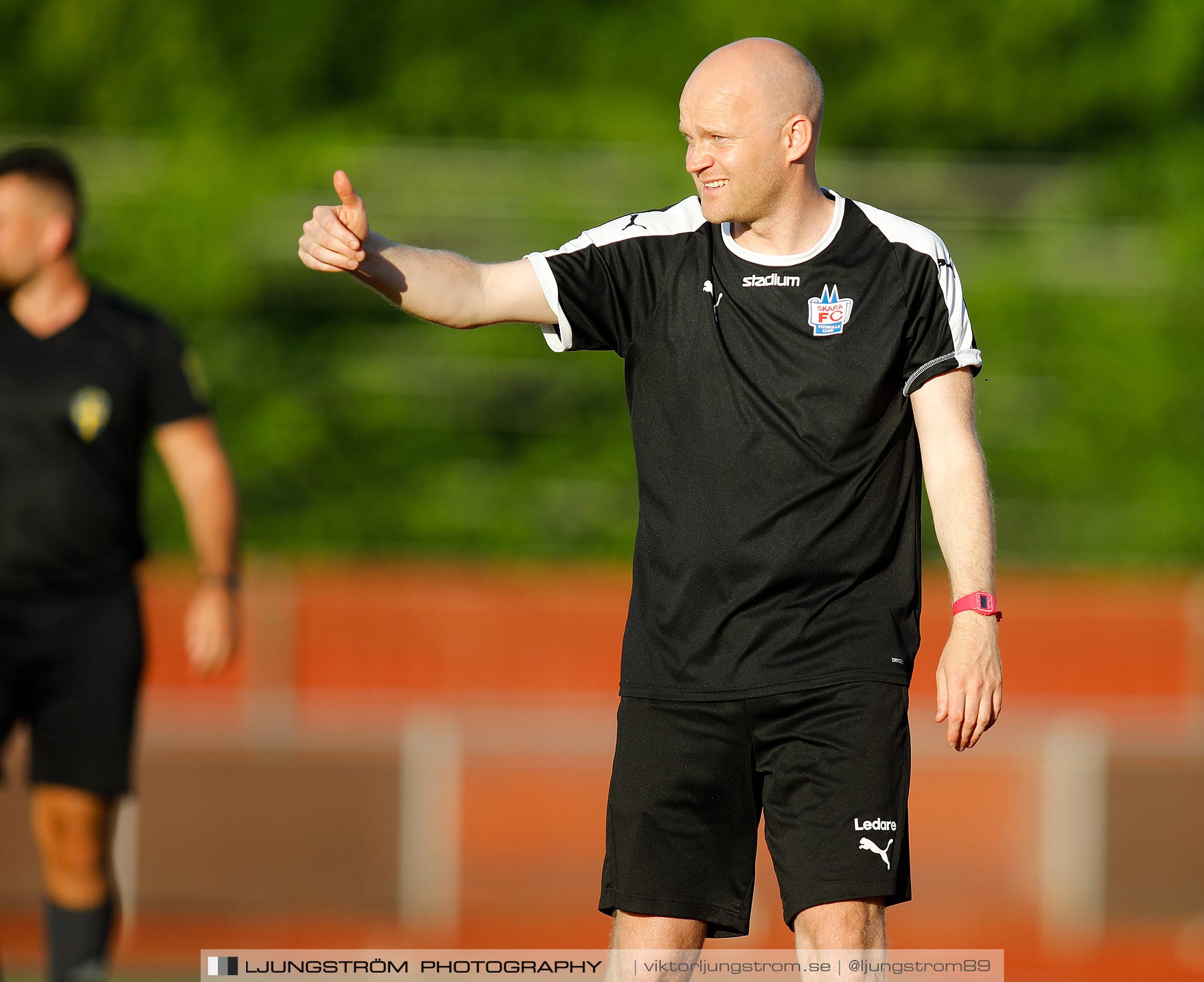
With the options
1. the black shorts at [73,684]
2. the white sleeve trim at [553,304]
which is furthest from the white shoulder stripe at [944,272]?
the black shorts at [73,684]

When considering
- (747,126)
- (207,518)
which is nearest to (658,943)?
(747,126)

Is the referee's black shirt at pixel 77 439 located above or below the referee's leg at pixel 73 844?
above

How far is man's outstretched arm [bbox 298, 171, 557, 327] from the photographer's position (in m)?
3.74

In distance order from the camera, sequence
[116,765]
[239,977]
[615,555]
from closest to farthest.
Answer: [239,977], [116,765], [615,555]

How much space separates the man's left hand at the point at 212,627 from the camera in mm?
5543

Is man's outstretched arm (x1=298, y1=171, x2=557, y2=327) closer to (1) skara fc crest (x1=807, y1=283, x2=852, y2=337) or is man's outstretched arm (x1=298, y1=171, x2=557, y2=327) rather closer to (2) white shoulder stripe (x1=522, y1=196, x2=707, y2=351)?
(2) white shoulder stripe (x1=522, y1=196, x2=707, y2=351)

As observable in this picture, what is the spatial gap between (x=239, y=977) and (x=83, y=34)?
21102 mm

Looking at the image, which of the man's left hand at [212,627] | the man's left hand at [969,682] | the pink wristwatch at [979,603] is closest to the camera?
the man's left hand at [969,682]

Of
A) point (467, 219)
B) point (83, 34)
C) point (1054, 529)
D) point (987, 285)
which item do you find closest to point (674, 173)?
point (467, 219)

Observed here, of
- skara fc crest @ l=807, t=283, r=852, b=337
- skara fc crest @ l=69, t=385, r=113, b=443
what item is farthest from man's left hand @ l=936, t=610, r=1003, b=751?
skara fc crest @ l=69, t=385, r=113, b=443

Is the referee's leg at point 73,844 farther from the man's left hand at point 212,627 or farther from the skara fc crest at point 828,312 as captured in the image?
the skara fc crest at point 828,312

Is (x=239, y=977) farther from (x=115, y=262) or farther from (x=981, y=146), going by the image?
(x=981, y=146)

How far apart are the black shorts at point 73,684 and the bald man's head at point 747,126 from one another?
2.48m

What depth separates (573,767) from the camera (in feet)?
39.1
